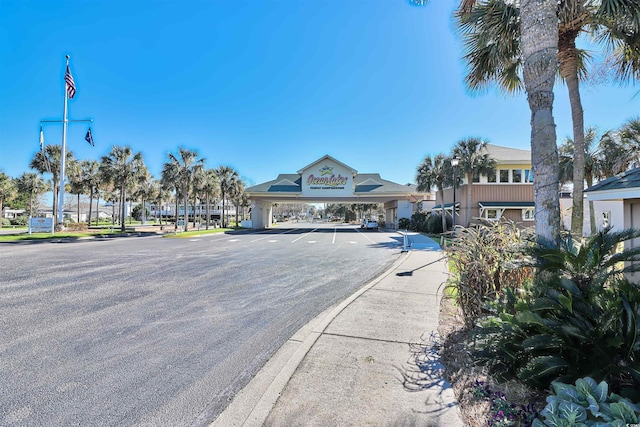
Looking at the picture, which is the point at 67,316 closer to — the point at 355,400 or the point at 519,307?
the point at 355,400

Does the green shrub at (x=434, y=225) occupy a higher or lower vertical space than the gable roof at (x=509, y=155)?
lower

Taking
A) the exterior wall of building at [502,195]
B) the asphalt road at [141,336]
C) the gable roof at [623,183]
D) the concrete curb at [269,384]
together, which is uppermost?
the exterior wall of building at [502,195]

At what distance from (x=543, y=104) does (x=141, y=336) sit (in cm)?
634

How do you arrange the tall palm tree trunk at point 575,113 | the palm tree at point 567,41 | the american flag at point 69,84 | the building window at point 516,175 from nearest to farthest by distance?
the palm tree at point 567,41 → the tall palm tree trunk at point 575,113 → the american flag at point 69,84 → the building window at point 516,175

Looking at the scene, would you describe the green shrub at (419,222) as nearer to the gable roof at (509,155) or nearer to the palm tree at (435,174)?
the palm tree at (435,174)

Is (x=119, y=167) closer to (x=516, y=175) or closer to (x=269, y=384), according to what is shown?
(x=269, y=384)

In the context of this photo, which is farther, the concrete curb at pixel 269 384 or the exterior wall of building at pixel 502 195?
the exterior wall of building at pixel 502 195

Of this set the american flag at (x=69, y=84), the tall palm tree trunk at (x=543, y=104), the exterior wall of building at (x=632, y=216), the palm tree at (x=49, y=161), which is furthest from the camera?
the palm tree at (x=49, y=161)

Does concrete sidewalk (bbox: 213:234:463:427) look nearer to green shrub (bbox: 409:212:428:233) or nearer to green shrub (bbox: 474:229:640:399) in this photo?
green shrub (bbox: 474:229:640:399)

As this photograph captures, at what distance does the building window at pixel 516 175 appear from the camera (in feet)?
93.8

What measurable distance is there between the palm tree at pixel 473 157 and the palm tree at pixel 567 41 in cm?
1835

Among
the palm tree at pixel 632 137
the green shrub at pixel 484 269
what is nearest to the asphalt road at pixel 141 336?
the green shrub at pixel 484 269

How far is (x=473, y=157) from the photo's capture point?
26.7m

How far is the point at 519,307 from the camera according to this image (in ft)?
10.3
